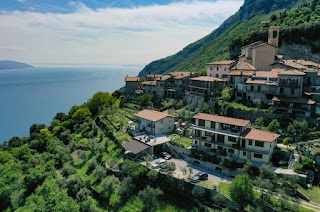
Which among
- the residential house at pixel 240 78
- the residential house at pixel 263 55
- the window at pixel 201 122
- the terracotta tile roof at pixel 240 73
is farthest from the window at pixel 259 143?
the residential house at pixel 263 55

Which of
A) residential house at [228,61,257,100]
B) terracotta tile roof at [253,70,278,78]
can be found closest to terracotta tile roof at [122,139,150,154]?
residential house at [228,61,257,100]

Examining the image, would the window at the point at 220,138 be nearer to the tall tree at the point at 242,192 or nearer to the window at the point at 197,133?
the window at the point at 197,133

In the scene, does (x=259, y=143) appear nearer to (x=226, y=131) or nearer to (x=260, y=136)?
(x=260, y=136)

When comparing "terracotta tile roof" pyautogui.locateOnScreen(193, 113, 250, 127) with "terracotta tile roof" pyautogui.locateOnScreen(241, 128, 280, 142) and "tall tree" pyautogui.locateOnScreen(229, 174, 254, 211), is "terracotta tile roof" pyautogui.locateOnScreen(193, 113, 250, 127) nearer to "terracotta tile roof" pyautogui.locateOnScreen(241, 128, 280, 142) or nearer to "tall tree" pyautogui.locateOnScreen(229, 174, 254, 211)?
"terracotta tile roof" pyautogui.locateOnScreen(241, 128, 280, 142)

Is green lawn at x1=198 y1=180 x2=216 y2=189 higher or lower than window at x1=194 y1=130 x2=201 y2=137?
lower

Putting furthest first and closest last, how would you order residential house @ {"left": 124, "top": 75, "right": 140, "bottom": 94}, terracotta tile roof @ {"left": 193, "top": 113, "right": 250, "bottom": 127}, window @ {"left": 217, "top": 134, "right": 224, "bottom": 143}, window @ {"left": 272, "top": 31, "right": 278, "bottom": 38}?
residential house @ {"left": 124, "top": 75, "right": 140, "bottom": 94} → window @ {"left": 272, "top": 31, "right": 278, "bottom": 38} → window @ {"left": 217, "top": 134, "right": 224, "bottom": 143} → terracotta tile roof @ {"left": 193, "top": 113, "right": 250, "bottom": 127}

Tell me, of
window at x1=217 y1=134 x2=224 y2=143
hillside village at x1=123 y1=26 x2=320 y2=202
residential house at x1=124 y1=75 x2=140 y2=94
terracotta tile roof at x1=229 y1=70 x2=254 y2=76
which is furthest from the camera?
residential house at x1=124 y1=75 x2=140 y2=94

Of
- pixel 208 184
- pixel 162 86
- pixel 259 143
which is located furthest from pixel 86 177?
pixel 162 86
